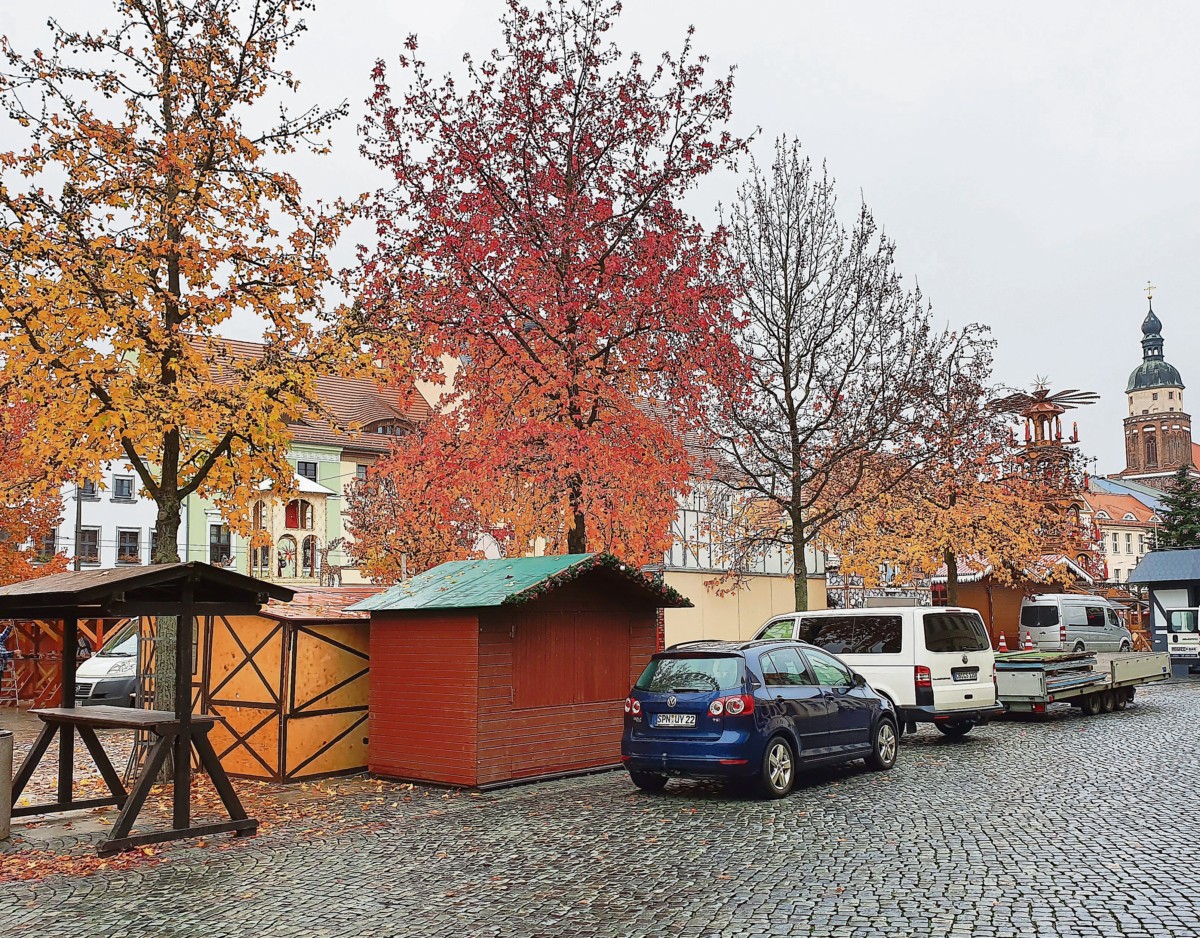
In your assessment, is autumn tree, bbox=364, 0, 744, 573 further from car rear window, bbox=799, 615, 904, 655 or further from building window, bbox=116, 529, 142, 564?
building window, bbox=116, 529, 142, 564

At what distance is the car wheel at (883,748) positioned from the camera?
14.7 metres

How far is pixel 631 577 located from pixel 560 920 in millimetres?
7500

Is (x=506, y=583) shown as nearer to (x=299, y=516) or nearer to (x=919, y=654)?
(x=919, y=654)

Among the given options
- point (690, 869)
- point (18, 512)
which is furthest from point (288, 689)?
point (18, 512)

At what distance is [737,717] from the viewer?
40.9 feet

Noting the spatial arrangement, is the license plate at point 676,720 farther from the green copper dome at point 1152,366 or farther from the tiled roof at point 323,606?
the green copper dome at point 1152,366

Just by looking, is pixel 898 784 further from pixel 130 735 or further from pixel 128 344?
pixel 130 735

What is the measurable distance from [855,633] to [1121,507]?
107641mm

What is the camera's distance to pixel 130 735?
20.9m

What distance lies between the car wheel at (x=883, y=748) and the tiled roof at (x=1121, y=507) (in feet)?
329

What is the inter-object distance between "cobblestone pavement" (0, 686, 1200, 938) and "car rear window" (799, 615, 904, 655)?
12.8ft

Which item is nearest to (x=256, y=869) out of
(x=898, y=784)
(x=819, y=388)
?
(x=898, y=784)

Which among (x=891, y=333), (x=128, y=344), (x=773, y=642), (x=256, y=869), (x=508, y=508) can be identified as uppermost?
(x=891, y=333)

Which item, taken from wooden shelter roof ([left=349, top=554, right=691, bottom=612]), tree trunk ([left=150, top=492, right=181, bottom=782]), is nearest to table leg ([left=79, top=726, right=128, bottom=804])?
tree trunk ([left=150, top=492, right=181, bottom=782])
